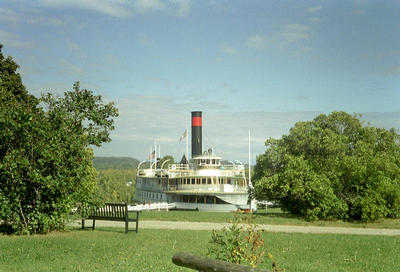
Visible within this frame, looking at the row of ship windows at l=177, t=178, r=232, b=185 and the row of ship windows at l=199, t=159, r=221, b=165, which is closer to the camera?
the row of ship windows at l=177, t=178, r=232, b=185

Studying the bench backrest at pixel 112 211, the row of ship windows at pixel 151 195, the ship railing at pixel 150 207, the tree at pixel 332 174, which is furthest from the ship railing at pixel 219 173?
the bench backrest at pixel 112 211

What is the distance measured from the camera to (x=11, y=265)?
8.37 meters

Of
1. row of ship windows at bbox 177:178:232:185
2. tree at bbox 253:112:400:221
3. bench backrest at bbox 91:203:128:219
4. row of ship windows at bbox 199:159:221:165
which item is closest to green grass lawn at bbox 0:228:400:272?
bench backrest at bbox 91:203:128:219

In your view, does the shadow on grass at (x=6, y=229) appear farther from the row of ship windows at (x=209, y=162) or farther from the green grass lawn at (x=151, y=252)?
the row of ship windows at (x=209, y=162)

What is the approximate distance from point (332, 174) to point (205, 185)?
22.6 m

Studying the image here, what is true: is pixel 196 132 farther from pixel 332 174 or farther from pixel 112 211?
pixel 112 211

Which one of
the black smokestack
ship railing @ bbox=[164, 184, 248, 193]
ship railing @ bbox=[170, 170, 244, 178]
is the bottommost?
ship railing @ bbox=[164, 184, 248, 193]

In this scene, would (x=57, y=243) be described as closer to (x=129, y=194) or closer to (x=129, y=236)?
(x=129, y=236)

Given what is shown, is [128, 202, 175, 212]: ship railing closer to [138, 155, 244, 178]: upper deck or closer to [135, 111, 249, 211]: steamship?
[135, 111, 249, 211]: steamship

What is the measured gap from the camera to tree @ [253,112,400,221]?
20188mm

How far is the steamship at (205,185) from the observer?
42125mm

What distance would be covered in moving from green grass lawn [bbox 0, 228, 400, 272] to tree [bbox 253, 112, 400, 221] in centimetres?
731

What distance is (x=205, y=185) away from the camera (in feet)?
142

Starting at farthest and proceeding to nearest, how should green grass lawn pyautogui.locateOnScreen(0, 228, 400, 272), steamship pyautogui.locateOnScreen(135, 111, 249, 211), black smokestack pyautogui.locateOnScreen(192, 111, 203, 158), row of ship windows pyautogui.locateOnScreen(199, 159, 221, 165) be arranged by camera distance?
1. black smokestack pyautogui.locateOnScreen(192, 111, 203, 158)
2. row of ship windows pyautogui.locateOnScreen(199, 159, 221, 165)
3. steamship pyautogui.locateOnScreen(135, 111, 249, 211)
4. green grass lawn pyautogui.locateOnScreen(0, 228, 400, 272)
